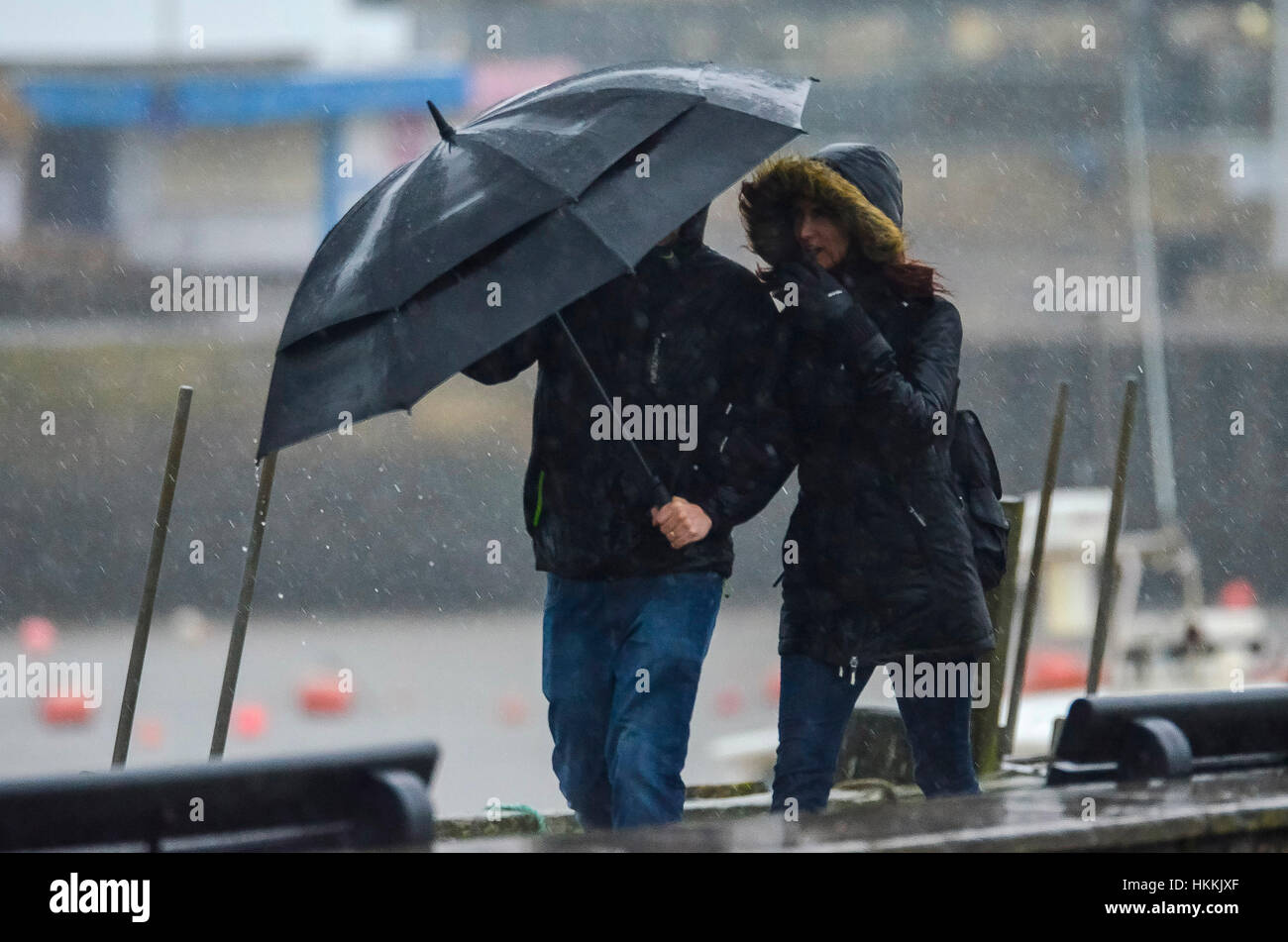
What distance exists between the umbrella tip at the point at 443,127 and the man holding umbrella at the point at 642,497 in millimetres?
417

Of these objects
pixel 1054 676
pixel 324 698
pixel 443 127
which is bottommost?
pixel 324 698

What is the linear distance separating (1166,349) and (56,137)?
28.3 m

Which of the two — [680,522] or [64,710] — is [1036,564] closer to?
[680,522]

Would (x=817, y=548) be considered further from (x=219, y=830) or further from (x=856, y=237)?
(x=219, y=830)

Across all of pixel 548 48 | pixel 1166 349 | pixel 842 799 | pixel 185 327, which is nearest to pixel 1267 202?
pixel 1166 349

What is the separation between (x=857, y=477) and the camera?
12.9 ft

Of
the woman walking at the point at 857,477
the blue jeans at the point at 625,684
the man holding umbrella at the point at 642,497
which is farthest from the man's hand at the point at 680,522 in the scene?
the woman walking at the point at 857,477

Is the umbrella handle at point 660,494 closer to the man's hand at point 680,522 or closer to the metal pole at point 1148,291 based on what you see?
the man's hand at point 680,522

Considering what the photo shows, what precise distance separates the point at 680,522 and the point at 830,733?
579 mm

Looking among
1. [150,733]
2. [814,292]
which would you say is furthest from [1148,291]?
[814,292]

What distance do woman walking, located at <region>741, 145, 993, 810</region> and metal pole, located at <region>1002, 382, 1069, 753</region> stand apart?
1.18 metres

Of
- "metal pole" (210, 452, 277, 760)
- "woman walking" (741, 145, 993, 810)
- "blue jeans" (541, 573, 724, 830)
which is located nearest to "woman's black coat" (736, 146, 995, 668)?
"woman walking" (741, 145, 993, 810)

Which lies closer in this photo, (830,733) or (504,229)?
(504,229)

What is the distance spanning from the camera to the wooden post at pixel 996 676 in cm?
501
